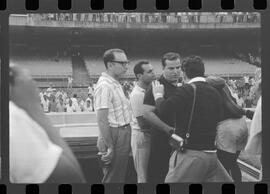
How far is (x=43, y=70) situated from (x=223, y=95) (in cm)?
189

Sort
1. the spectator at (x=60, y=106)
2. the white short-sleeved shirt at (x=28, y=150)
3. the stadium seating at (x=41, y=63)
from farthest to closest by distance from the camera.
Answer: the spectator at (x=60, y=106) → the stadium seating at (x=41, y=63) → the white short-sleeved shirt at (x=28, y=150)

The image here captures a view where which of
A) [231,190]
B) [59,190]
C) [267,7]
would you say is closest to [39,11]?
[59,190]

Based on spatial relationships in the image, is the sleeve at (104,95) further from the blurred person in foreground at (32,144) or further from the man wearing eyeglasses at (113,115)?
the blurred person in foreground at (32,144)

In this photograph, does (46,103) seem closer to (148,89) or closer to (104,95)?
(104,95)

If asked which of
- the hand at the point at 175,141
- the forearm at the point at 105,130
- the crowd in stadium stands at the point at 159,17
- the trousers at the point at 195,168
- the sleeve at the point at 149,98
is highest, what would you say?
the crowd in stadium stands at the point at 159,17

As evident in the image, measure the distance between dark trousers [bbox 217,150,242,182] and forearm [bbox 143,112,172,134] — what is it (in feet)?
2.06

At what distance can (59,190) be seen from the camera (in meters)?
5.33

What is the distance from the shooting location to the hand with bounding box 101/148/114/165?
17.6ft

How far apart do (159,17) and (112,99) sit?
0.99 m

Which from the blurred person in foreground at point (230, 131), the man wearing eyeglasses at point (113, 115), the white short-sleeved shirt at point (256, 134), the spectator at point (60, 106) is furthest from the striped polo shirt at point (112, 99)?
the white short-sleeved shirt at point (256, 134)

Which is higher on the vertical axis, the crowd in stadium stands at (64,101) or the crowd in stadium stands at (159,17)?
the crowd in stadium stands at (159,17)

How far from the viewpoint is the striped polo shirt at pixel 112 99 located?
5.32 meters

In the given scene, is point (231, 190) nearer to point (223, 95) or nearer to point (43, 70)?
point (223, 95)

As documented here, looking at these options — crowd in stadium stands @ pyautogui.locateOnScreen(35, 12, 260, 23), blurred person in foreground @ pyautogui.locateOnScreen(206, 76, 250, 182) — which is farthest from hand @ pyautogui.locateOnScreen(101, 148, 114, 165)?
crowd in stadium stands @ pyautogui.locateOnScreen(35, 12, 260, 23)
